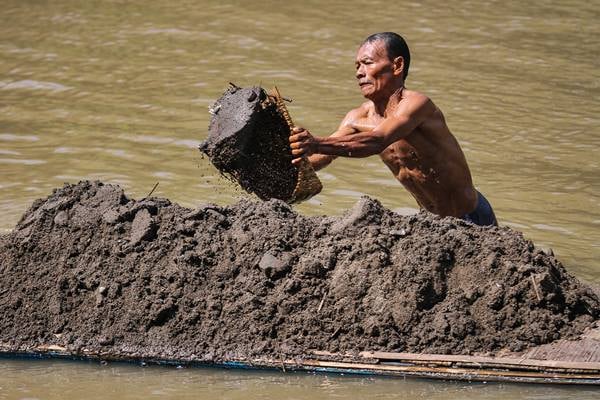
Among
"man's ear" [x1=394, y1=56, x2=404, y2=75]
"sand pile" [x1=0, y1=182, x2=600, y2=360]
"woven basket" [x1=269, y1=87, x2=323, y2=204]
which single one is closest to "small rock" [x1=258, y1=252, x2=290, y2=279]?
"sand pile" [x1=0, y1=182, x2=600, y2=360]

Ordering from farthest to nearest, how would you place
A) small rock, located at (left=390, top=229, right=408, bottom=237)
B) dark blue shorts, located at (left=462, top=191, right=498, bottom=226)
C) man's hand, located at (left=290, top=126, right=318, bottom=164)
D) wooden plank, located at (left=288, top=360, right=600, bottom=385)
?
dark blue shorts, located at (left=462, top=191, right=498, bottom=226) < small rock, located at (left=390, top=229, right=408, bottom=237) < man's hand, located at (left=290, top=126, right=318, bottom=164) < wooden plank, located at (left=288, top=360, right=600, bottom=385)

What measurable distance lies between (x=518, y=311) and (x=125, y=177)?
161 inches

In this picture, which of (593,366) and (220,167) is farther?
(220,167)

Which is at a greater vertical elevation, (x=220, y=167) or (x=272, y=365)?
(x=220, y=167)

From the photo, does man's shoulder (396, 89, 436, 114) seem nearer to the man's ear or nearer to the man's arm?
the man's arm

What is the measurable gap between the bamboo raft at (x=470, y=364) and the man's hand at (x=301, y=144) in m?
0.96

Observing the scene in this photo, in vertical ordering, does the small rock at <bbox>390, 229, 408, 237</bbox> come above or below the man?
below

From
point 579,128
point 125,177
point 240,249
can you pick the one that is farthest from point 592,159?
point 240,249

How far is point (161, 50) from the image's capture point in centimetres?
1186

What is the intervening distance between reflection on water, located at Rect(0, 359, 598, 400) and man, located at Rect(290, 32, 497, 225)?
1.15 meters

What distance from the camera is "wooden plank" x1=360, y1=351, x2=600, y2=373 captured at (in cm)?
492

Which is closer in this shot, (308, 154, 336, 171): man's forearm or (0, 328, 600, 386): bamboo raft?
(0, 328, 600, 386): bamboo raft

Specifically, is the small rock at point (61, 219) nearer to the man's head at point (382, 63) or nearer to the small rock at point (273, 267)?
the small rock at point (273, 267)

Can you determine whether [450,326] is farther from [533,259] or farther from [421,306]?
[533,259]
